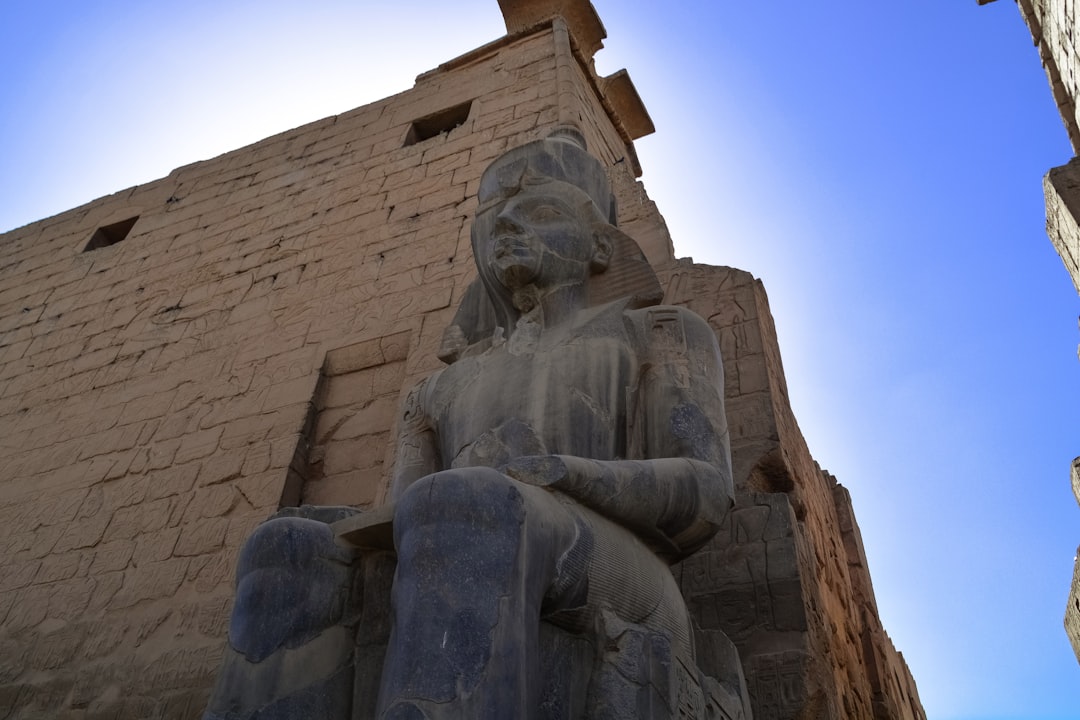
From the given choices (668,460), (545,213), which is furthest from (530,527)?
(545,213)

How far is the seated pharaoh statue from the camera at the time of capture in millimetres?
1507

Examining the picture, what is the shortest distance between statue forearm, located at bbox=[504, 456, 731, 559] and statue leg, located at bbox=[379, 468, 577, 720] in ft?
0.40

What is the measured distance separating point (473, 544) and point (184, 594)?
2.73 metres

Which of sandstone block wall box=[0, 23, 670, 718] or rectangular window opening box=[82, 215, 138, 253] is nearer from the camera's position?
sandstone block wall box=[0, 23, 670, 718]

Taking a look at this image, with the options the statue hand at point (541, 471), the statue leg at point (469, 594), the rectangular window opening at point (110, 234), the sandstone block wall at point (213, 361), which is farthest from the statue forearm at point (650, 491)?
the rectangular window opening at point (110, 234)

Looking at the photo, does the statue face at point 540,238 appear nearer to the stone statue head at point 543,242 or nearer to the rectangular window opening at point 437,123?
the stone statue head at point 543,242

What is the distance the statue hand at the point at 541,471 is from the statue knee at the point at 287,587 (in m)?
0.41

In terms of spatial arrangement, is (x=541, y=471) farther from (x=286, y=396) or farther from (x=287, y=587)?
(x=286, y=396)

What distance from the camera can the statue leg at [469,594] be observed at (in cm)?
140

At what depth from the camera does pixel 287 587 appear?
5.85ft

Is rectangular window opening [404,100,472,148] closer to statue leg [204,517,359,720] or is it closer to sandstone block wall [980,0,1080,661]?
sandstone block wall [980,0,1080,661]

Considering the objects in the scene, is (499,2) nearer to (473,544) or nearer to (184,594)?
(184,594)

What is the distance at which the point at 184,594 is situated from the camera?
3793 mm

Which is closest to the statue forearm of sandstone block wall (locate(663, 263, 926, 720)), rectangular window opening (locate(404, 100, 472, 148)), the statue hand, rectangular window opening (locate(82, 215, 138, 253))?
the statue hand
